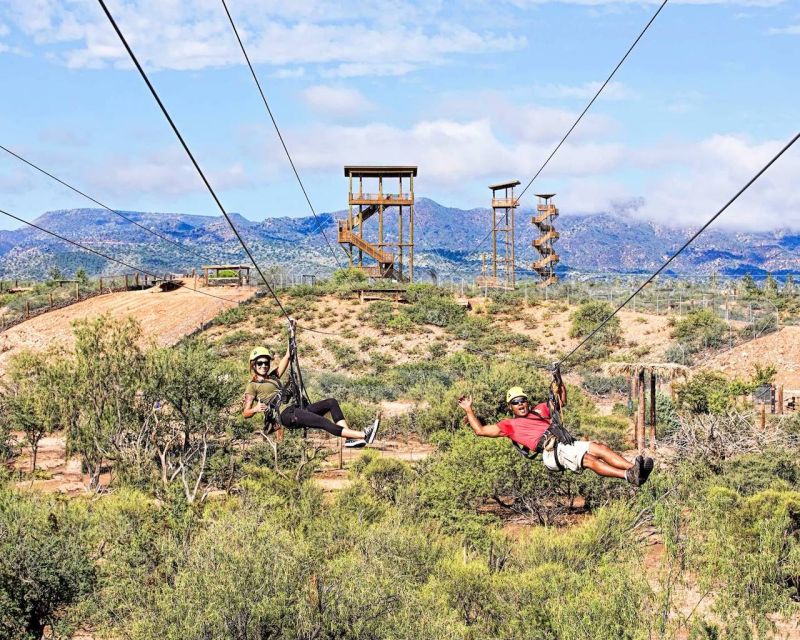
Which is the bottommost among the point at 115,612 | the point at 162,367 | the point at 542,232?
the point at 115,612

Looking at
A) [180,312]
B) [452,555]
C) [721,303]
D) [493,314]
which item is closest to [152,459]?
[452,555]

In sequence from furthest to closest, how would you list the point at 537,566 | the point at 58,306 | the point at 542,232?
the point at 542,232 → the point at 58,306 → the point at 537,566

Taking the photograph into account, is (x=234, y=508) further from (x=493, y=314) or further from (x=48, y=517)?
(x=493, y=314)

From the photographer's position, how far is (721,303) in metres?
70.8

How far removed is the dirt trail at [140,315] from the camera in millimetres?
61981

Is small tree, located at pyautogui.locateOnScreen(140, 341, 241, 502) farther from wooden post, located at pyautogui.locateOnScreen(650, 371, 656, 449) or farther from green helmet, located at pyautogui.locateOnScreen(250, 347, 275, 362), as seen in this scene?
green helmet, located at pyautogui.locateOnScreen(250, 347, 275, 362)

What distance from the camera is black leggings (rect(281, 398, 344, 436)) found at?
50.2 ft

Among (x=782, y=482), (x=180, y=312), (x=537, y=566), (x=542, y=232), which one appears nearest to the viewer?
(x=537, y=566)

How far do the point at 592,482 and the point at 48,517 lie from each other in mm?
17899

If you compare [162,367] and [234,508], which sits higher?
[162,367]

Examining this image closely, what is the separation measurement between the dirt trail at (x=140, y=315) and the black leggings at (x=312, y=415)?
150 feet

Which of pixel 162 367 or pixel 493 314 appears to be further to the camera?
pixel 493 314

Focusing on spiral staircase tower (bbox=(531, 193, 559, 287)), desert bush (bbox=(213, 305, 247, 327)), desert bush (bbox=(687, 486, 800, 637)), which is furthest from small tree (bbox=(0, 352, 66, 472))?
spiral staircase tower (bbox=(531, 193, 559, 287))

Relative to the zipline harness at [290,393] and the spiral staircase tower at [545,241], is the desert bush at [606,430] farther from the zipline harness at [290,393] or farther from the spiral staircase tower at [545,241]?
the spiral staircase tower at [545,241]
